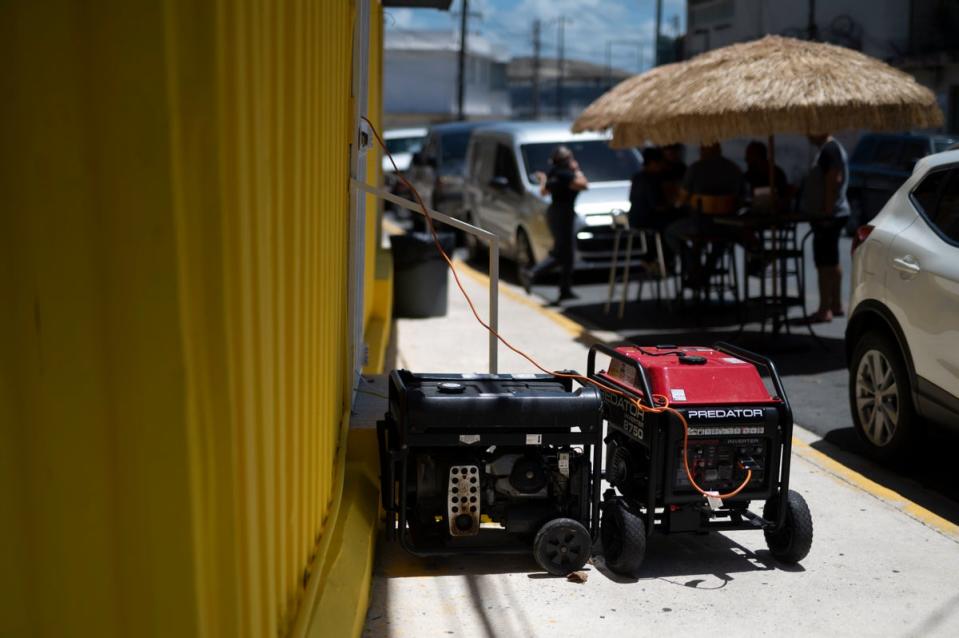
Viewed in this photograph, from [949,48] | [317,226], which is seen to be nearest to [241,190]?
[317,226]

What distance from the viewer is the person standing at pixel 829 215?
11.3 metres

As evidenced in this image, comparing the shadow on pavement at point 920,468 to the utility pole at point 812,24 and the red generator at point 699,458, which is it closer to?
the red generator at point 699,458

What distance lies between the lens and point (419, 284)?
481 inches

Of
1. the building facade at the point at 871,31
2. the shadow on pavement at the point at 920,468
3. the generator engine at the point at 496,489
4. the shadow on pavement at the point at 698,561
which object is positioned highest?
the building facade at the point at 871,31

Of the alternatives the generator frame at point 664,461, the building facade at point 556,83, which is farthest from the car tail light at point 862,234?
the building facade at point 556,83

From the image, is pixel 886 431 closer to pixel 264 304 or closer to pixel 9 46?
pixel 264 304

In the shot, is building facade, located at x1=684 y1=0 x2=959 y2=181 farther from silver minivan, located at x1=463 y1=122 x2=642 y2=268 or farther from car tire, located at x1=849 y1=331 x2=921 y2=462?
car tire, located at x1=849 y1=331 x2=921 y2=462

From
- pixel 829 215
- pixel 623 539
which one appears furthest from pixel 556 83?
pixel 623 539

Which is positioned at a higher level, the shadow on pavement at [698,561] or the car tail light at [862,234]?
the car tail light at [862,234]

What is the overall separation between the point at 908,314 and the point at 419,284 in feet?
21.3

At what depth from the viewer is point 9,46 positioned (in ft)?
6.81

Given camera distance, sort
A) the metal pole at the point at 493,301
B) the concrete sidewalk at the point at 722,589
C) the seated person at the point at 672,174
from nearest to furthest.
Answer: the concrete sidewalk at the point at 722,589
the metal pole at the point at 493,301
the seated person at the point at 672,174

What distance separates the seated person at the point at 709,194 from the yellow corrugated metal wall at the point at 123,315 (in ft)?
30.3

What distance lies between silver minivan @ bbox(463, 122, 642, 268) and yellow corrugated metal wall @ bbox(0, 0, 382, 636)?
11.8 m
